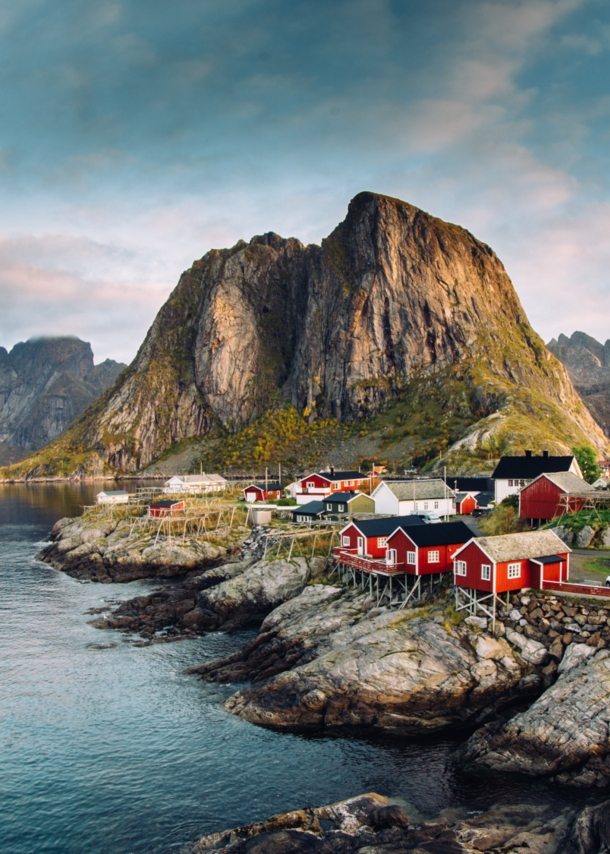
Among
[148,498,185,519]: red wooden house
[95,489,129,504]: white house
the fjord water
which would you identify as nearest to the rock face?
the fjord water

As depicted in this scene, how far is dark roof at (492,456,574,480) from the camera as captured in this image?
2803 inches

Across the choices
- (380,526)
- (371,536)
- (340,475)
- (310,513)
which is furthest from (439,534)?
(340,475)

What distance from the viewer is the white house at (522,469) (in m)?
71.4

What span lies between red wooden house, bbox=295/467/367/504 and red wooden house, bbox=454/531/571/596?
188ft

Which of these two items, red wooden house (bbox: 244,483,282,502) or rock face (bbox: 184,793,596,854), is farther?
red wooden house (bbox: 244,483,282,502)

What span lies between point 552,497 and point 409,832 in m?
39.4

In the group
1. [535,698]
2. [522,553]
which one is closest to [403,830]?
[535,698]

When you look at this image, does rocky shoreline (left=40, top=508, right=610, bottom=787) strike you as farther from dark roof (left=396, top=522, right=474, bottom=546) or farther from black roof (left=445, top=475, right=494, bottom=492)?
black roof (left=445, top=475, right=494, bottom=492)

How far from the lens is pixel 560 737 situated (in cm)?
2931

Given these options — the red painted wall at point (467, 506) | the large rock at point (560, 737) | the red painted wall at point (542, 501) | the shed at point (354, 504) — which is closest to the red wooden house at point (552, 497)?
the red painted wall at point (542, 501)

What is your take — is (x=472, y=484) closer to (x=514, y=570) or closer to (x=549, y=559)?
(x=549, y=559)

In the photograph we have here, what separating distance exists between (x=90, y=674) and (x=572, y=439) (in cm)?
13812

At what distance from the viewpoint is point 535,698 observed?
3347cm

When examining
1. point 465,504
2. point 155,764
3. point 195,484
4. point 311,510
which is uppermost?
point 195,484
